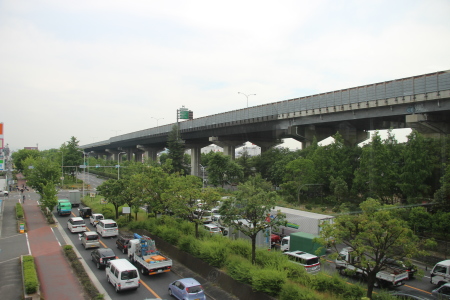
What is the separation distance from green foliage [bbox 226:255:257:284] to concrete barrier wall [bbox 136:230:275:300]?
0.24 m

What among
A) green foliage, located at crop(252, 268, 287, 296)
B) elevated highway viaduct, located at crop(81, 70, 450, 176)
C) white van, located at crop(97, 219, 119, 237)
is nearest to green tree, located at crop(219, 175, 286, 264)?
green foliage, located at crop(252, 268, 287, 296)

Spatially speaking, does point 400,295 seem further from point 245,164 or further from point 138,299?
point 245,164

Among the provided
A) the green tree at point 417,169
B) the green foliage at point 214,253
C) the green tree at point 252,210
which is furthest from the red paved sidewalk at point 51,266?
the green tree at point 417,169

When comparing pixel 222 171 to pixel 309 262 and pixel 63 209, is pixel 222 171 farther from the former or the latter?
pixel 309 262

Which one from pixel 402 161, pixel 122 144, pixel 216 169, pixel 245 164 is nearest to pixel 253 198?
pixel 402 161

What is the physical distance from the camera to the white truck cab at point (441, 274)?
15.5m

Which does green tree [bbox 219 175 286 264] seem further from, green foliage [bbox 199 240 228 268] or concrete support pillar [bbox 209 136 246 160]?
concrete support pillar [bbox 209 136 246 160]

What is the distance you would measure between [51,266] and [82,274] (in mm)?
3145

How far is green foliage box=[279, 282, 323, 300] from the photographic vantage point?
1198cm

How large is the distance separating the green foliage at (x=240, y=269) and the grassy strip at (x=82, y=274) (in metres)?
5.96

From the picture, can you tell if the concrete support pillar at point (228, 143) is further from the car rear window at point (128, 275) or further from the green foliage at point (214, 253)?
the car rear window at point (128, 275)

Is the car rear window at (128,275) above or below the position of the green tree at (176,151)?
below

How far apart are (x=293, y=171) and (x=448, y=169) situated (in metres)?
16.0

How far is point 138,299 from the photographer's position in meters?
14.9
